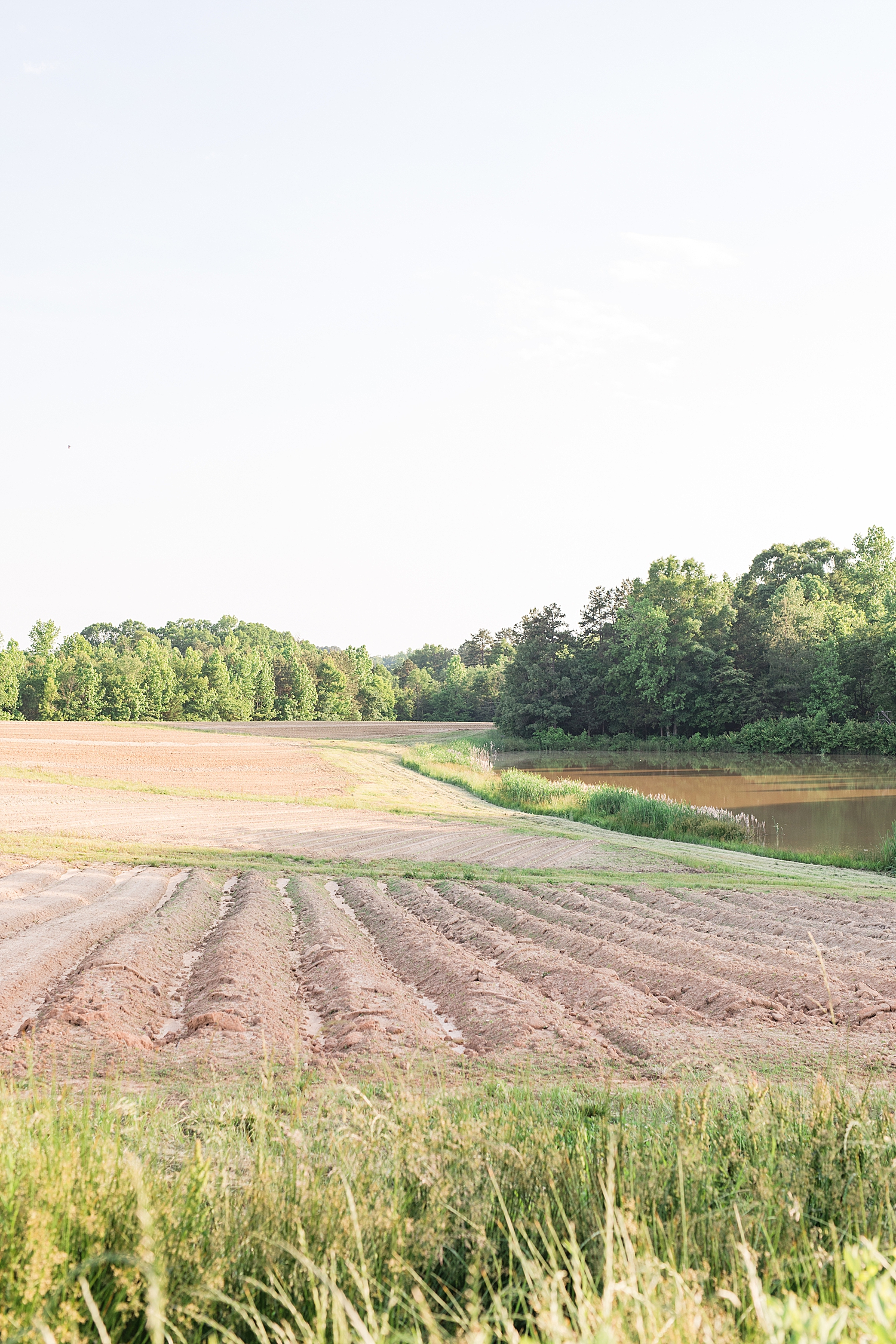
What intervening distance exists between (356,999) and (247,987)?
94 cm

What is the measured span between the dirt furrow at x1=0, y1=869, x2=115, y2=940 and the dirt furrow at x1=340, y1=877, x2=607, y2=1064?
358cm

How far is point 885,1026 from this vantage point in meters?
6.21

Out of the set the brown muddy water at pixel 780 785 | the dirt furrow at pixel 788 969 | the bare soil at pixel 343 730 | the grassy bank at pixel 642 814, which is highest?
the dirt furrow at pixel 788 969

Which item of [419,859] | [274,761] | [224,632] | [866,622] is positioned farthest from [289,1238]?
[224,632]

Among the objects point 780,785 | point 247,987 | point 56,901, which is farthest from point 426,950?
point 780,785

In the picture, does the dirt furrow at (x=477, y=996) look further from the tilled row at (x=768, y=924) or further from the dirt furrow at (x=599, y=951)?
the tilled row at (x=768, y=924)

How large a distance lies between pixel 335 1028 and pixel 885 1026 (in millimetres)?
4010

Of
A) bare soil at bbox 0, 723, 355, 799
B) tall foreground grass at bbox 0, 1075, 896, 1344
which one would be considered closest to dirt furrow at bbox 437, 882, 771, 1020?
tall foreground grass at bbox 0, 1075, 896, 1344

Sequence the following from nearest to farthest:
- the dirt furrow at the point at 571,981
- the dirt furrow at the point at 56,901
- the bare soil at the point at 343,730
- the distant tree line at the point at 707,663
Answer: the dirt furrow at the point at 571,981 < the dirt furrow at the point at 56,901 < the distant tree line at the point at 707,663 < the bare soil at the point at 343,730

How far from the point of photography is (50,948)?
8.02 metres

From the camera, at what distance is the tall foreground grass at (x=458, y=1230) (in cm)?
197

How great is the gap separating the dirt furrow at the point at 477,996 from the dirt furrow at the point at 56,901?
3.58 metres

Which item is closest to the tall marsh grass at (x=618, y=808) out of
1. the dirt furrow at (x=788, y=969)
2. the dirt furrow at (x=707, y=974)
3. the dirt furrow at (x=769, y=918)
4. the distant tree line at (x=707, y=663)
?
the dirt furrow at (x=769, y=918)

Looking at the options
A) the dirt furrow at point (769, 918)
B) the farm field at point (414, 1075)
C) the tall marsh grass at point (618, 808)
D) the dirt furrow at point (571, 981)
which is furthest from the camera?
the tall marsh grass at point (618, 808)
